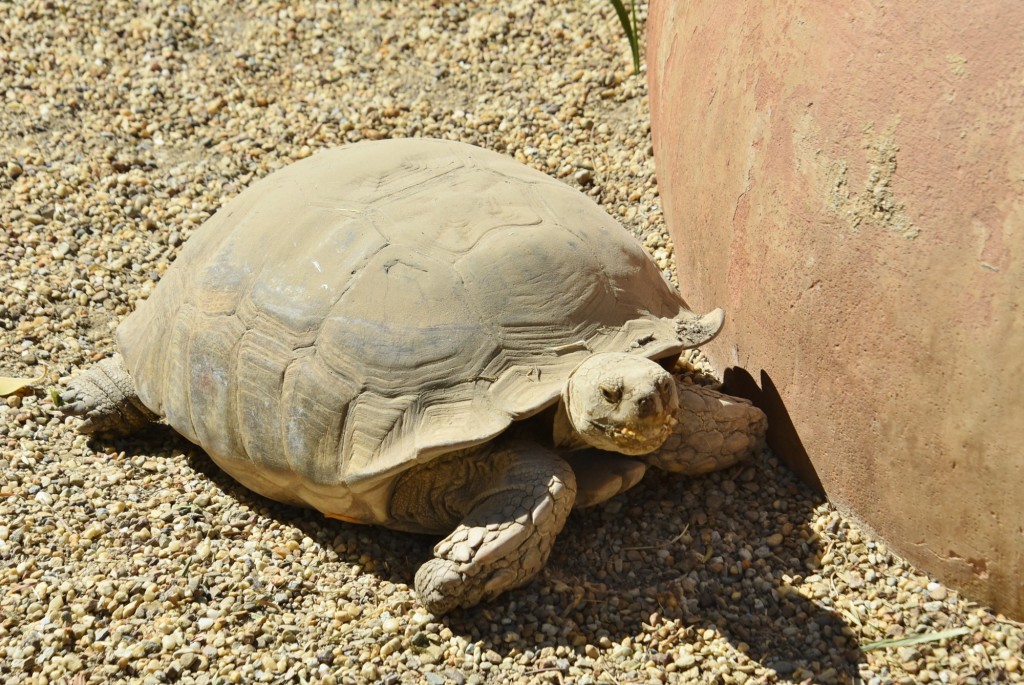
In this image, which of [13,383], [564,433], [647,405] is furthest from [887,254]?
[13,383]

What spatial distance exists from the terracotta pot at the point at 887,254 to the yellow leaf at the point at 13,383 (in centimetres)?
248

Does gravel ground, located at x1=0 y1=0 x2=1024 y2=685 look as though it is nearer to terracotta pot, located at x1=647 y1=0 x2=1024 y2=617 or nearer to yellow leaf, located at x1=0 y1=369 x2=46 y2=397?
yellow leaf, located at x1=0 y1=369 x2=46 y2=397

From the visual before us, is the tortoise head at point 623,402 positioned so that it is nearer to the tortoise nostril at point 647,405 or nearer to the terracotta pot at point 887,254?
the tortoise nostril at point 647,405

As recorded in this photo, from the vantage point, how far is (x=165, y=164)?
16.5 ft

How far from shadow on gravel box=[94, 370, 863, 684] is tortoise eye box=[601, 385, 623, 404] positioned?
57cm

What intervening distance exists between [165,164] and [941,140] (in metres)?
3.66

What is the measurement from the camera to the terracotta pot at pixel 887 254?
2.43 meters

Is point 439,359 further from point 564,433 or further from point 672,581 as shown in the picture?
point 672,581

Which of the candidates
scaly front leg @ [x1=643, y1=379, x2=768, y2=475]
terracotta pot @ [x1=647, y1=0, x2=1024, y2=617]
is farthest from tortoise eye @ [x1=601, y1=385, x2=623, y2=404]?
terracotta pot @ [x1=647, y1=0, x2=1024, y2=617]

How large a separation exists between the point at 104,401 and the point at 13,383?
0.55 meters

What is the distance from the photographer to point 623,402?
2701 mm

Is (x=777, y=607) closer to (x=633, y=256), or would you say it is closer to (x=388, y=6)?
(x=633, y=256)

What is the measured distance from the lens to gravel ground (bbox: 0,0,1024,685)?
2750 mm

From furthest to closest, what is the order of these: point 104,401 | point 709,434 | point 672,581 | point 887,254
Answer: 1. point 104,401
2. point 709,434
3. point 672,581
4. point 887,254
